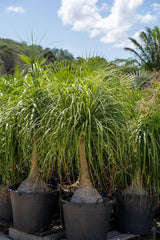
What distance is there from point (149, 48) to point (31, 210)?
15.7m

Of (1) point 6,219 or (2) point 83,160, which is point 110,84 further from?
(1) point 6,219

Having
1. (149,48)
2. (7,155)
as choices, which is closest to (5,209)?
(7,155)

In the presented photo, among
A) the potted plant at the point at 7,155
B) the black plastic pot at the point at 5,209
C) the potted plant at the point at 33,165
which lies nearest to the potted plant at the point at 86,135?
the potted plant at the point at 33,165

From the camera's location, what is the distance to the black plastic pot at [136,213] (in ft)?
8.03

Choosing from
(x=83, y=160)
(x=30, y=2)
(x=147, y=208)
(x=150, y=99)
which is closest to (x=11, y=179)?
(x=83, y=160)

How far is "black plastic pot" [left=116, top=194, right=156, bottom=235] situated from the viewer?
2448 mm

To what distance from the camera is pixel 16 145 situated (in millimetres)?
2523

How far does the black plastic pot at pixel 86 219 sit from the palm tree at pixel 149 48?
48.4 ft

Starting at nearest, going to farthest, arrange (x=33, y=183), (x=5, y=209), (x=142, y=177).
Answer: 1. (x=142, y=177)
2. (x=33, y=183)
3. (x=5, y=209)

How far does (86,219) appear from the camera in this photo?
2178 mm

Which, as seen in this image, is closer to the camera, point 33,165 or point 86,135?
point 86,135

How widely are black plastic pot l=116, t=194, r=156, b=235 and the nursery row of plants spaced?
5.3 inches

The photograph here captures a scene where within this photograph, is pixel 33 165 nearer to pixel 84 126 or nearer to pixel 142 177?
pixel 84 126

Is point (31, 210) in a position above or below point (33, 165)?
below
